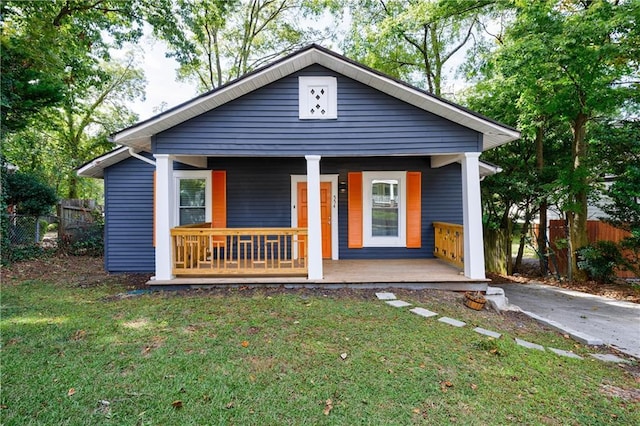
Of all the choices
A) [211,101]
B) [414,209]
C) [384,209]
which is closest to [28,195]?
[211,101]

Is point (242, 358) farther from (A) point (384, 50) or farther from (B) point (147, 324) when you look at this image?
(A) point (384, 50)

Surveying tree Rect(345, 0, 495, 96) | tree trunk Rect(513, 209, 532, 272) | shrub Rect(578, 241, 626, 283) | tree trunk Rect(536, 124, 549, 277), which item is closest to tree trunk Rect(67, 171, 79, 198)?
tree Rect(345, 0, 495, 96)

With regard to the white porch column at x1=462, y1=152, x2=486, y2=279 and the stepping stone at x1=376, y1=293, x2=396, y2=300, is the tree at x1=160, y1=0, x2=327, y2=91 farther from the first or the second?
the stepping stone at x1=376, y1=293, x2=396, y2=300

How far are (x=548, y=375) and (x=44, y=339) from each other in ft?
18.0

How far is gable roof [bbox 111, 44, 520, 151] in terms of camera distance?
18.0ft

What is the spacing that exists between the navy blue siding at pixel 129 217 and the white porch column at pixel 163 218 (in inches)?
91.9

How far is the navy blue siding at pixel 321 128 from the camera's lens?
585cm

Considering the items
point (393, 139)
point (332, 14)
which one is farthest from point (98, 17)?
point (393, 139)

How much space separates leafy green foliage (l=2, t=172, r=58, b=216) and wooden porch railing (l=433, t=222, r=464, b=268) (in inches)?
467

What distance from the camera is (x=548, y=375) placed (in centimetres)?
301

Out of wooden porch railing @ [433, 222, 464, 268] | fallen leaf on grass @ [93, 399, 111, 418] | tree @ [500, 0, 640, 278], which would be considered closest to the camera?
fallen leaf on grass @ [93, 399, 111, 418]

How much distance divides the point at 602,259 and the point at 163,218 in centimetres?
1004

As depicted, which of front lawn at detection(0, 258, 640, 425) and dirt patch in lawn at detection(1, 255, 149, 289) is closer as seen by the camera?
front lawn at detection(0, 258, 640, 425)

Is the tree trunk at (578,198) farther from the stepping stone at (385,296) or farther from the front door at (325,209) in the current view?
the front door at (325,209)
